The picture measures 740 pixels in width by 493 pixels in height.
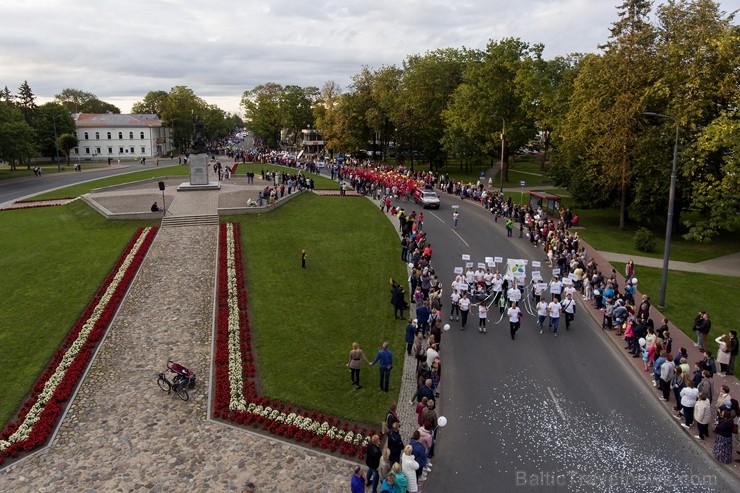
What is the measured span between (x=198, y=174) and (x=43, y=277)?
23.8 meters

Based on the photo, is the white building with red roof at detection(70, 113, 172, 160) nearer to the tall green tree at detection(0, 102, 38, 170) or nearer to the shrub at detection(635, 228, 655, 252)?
the tall green tree at detection(0, 102, 38, 170)

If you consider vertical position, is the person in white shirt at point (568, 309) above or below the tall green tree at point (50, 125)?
below

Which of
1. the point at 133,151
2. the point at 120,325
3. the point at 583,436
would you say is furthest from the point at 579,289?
the point at 133,151

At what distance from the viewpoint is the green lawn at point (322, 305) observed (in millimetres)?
15461

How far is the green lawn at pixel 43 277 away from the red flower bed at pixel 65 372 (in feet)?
1.10

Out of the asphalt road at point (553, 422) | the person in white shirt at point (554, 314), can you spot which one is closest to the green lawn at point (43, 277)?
the asphalt road at point (553, 422)

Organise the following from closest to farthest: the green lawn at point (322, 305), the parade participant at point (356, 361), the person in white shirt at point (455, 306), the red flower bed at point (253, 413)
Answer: the red flower bed at point (253, 413)
the parade participant at point (356, 361)
the green lawn at point (322, 305)
the person in white shirt at point (455, 306)

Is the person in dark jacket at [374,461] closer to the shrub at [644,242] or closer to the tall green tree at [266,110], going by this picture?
the shrub at [644,242]

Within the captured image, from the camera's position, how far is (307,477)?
11820 millimetres

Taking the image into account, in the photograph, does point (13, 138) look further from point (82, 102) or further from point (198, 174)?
point (82, 102)

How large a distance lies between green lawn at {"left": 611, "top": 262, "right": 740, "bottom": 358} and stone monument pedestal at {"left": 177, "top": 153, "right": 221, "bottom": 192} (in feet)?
108

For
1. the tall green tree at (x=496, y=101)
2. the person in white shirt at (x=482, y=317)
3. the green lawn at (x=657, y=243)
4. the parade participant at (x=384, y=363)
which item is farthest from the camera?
the tall green tree at (x=496, y=101)

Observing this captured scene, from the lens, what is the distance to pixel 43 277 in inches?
992

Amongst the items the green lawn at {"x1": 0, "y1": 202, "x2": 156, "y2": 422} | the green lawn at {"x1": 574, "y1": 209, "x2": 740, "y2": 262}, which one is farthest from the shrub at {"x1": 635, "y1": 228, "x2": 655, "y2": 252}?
the green lawn at {"x1": 0, "y1": 202, "x2": 156, "y2": 422}
